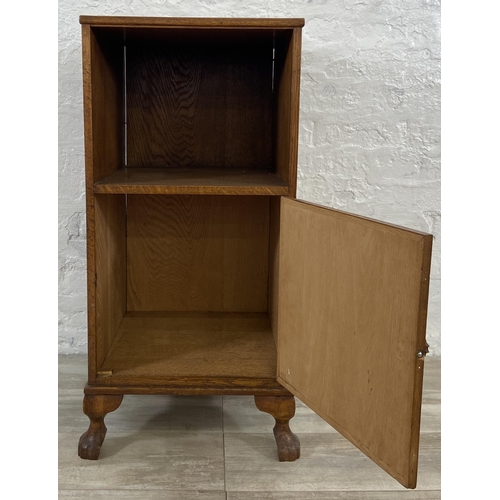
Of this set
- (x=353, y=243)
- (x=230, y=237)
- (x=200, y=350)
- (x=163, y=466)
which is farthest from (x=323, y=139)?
(x=163, y=466)

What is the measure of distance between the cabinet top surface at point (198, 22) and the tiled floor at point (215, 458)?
3.78ft

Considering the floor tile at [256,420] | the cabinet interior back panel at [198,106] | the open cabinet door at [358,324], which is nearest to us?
the open cabinet door at [358,324]

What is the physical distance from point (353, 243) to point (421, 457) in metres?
0.78

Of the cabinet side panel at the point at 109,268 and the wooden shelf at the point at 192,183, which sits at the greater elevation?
the wooden shelf at the point at 192,183

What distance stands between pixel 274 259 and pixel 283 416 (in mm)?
500

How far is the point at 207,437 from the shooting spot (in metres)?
1.96

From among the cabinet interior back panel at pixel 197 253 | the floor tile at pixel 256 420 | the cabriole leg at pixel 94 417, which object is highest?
the cabinet interior back panel at pixel 197 253

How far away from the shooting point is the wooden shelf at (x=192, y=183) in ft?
5.82

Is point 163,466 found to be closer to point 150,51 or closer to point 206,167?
point 206,167

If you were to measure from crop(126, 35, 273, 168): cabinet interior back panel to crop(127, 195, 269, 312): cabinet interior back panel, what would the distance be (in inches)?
5.7

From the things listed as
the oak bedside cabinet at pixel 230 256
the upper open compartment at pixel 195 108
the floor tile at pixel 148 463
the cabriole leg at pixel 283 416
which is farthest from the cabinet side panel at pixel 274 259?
the floor tile at pixel 148 463

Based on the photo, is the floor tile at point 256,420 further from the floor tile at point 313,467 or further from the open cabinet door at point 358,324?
the open cabinet door at point 358,324

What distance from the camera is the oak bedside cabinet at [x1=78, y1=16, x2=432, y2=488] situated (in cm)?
135

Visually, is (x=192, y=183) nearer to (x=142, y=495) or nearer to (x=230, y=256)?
(x=230, y=256)
